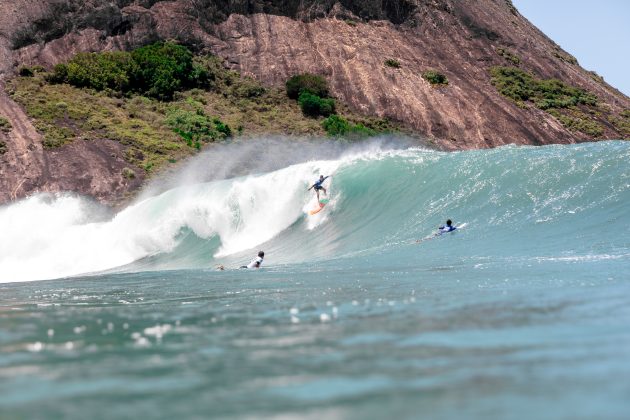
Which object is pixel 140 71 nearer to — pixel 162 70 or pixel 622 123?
pixel 162 70

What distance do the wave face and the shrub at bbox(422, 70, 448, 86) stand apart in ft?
94.6

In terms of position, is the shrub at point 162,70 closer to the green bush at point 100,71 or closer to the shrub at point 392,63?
the green bush at point 100,71

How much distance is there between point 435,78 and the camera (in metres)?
59.9

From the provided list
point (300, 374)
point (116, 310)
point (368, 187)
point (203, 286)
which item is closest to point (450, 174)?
point (368, 187)

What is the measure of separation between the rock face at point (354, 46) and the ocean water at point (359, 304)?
2650 cm

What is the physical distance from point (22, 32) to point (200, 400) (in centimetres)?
5473

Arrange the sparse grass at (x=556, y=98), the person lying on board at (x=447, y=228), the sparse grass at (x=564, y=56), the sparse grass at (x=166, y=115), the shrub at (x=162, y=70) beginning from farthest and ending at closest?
the sparse grass at (x=564, y=56), the sparse grass at (x=556, y=98), the shrub at (x=162, y=70), the sparse grass at (x=166, y=115), the person lying on board at (x=447, y=228)

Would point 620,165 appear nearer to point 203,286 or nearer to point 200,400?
point 203,286

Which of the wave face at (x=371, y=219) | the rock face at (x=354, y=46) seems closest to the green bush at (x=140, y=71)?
the rock face at (x=354, y=46)

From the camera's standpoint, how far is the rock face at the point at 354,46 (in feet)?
185

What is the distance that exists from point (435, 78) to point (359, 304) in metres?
51.1

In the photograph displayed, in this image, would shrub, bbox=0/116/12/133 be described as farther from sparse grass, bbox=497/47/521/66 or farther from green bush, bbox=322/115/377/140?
sparse grass, bbox=497/47/521/66

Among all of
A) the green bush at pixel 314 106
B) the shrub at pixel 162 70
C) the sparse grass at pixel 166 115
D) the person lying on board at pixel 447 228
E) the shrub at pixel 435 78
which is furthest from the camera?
the shrub at pixel 435 78

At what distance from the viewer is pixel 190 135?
5150cm
